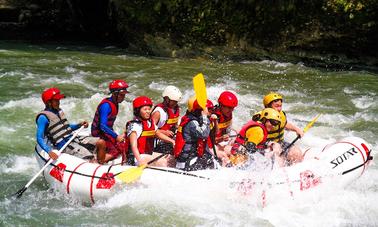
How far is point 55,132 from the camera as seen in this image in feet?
22.0

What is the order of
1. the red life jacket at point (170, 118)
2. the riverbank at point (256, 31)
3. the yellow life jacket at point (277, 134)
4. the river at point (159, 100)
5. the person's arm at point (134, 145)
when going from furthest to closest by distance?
the riverbank at point (256, 31)
the red life jacket at point (170, 118)
the yellow life jacket at point (277, 134)
the person's arm at point (134, 145)
the river at point (159, 100)

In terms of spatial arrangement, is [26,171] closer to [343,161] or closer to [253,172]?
[253,172]

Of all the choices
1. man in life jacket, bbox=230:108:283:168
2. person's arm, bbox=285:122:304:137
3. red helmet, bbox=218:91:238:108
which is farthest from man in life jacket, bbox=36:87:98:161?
person's arm, bbox=285:122:304:137

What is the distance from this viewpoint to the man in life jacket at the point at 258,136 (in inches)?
243

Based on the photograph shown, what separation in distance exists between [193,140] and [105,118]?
1308 mm

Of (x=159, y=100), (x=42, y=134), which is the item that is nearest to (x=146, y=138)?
(x=42, y=134)

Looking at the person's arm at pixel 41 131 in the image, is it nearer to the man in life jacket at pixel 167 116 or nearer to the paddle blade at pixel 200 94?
the man in life jacket at pixel 167 116

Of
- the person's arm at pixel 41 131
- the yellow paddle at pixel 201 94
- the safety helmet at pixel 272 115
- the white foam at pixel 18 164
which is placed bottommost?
the white foam at pixel 18 164

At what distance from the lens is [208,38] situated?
49.1 feet

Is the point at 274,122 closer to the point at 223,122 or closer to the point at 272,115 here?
the point at 272,115

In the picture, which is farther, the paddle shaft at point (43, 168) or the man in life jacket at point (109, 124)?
the man in life jacket at point (109, 124)

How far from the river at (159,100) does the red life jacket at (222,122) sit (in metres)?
1.36

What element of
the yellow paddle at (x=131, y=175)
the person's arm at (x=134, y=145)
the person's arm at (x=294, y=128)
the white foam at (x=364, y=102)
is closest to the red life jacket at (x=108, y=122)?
the person's arm at (x=134, y=145)

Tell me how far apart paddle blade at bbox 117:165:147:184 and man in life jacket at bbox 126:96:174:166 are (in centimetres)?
19
